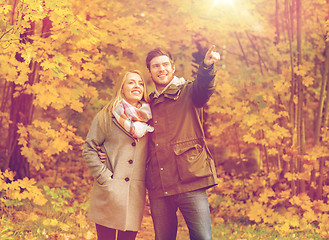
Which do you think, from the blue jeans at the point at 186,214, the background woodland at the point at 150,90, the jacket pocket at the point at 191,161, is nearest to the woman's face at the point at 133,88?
the jacket pocket at the point at 191,161

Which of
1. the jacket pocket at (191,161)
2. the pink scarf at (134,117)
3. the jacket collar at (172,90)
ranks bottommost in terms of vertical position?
the jacket pocket at (191,161)

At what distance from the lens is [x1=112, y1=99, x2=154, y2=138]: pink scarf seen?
3.01 m

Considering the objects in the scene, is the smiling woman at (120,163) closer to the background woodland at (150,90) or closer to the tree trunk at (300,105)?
the background woodland at (150,90)

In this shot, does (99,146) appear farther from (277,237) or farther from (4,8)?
(277,237)

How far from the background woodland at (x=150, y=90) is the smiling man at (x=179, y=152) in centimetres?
167

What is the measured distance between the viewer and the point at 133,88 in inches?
126

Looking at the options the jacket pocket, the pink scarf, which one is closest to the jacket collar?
the pink scarf

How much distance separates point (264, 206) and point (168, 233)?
3581mm

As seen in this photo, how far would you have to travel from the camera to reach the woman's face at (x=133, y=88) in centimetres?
319

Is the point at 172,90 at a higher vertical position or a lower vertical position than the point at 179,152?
higher

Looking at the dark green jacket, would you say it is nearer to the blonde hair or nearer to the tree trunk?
the blonde hair

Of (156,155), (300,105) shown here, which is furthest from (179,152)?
(300,105)

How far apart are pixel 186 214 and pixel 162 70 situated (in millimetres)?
A: 1190

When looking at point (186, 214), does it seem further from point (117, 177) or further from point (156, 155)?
point (117, 177)
